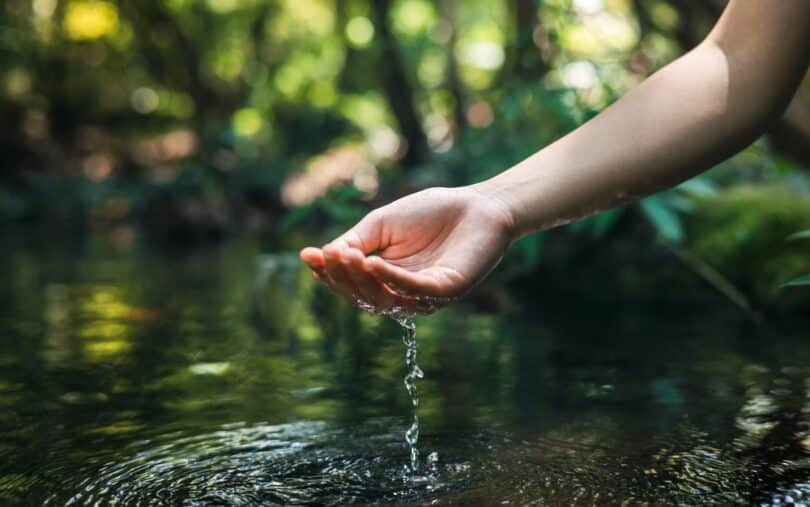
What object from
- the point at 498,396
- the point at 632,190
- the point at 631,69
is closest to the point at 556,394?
the point at 498,396

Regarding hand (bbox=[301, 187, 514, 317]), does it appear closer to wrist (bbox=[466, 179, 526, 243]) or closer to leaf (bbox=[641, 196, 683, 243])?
wrist (bbox=[466, 179, 526, 243])

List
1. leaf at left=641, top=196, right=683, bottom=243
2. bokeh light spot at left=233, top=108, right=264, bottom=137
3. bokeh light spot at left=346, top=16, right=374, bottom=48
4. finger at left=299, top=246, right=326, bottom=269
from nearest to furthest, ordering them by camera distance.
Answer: finger at left=299, top=246, right=326, bottom=269
leaf at left=641, top=196, right=683, bottom=243
bokeh light spot at left=233, top=108, right=264, bottom=137
bokeh light spot at left=346, top=16, right=374, bottom=48

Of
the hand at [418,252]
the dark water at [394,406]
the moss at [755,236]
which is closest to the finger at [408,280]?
the hand at [418,252]

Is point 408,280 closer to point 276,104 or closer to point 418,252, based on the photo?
point 418,252

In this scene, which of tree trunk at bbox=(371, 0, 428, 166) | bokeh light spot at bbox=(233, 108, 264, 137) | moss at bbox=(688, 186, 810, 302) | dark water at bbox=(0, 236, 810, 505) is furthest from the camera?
bokeh light spot at bbox=(233, 108, 264, 137)

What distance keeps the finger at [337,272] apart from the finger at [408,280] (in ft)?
0.19

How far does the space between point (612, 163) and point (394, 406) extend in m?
1.57

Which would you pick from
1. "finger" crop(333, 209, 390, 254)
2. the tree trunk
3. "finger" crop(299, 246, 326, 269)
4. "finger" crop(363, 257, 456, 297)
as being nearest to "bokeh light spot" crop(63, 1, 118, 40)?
the tree trunk

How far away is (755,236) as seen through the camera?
19.5 ft

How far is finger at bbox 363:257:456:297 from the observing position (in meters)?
1.85

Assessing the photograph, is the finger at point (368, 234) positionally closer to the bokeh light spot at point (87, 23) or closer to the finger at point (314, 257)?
the finger at point (314, 257)

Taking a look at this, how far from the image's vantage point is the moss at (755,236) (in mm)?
5602

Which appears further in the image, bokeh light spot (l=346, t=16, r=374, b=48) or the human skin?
bokeh light spot (l=346, t=16, r=374, b=48)

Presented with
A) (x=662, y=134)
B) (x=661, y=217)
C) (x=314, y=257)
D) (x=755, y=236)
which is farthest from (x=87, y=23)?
(x=662, y=134)
